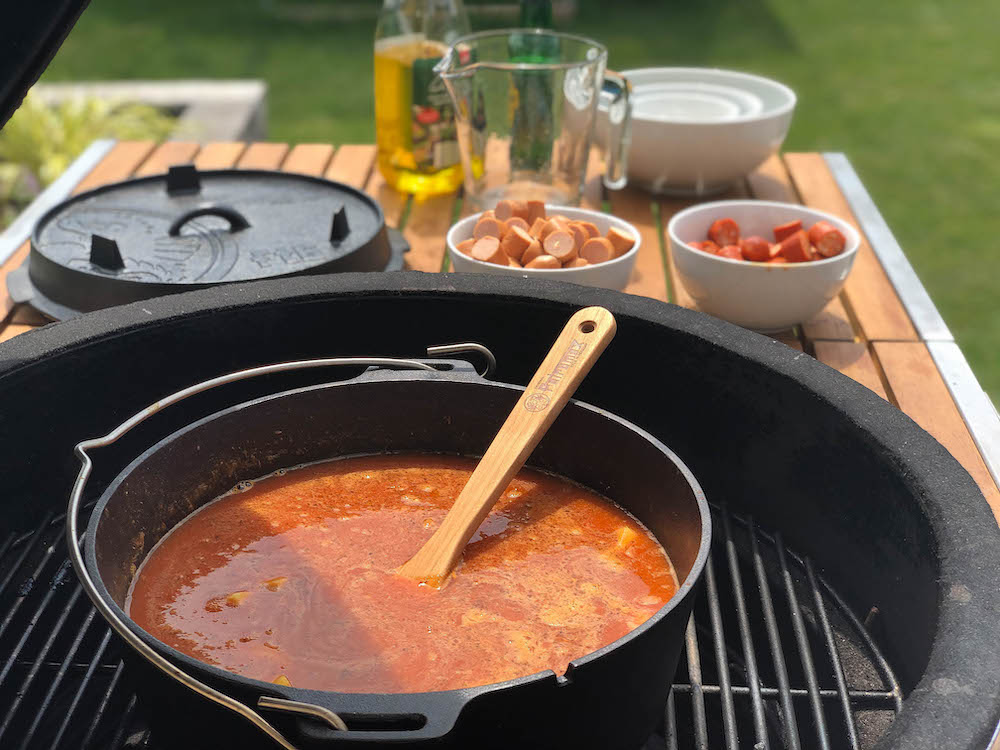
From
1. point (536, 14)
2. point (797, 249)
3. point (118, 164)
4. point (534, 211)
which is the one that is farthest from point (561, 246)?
point (118, 164)

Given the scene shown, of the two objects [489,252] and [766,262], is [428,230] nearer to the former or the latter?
[489,252]

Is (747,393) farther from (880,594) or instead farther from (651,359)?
(880,594)

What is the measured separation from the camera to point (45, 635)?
1.23 m

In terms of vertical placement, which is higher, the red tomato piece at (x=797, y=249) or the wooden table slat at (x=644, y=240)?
the red tomato piece at (x=797, y=249)

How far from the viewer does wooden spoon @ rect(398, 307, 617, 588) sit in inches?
43.3

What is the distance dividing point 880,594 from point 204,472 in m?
0.79

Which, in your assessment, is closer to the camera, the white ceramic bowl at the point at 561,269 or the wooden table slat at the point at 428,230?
the white ceramic bowl at the point at 561,269

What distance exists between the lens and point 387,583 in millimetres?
1079

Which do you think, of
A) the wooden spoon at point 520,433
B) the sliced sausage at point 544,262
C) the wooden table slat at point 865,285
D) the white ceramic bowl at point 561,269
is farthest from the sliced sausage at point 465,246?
the wooden table slat at point 865,285

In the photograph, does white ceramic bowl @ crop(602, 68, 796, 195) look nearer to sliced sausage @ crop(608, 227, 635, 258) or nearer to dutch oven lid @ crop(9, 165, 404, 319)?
sliced sausage @ crop(608, 227, 635, 258)

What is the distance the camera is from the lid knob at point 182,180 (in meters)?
1.91

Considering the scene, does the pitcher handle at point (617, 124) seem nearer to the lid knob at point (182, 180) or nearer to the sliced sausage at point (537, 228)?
the sliced sausage at point (537, 228)

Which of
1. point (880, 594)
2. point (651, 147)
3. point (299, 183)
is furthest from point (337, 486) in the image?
point (651, 147)

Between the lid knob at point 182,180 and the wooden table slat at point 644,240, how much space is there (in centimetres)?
84
